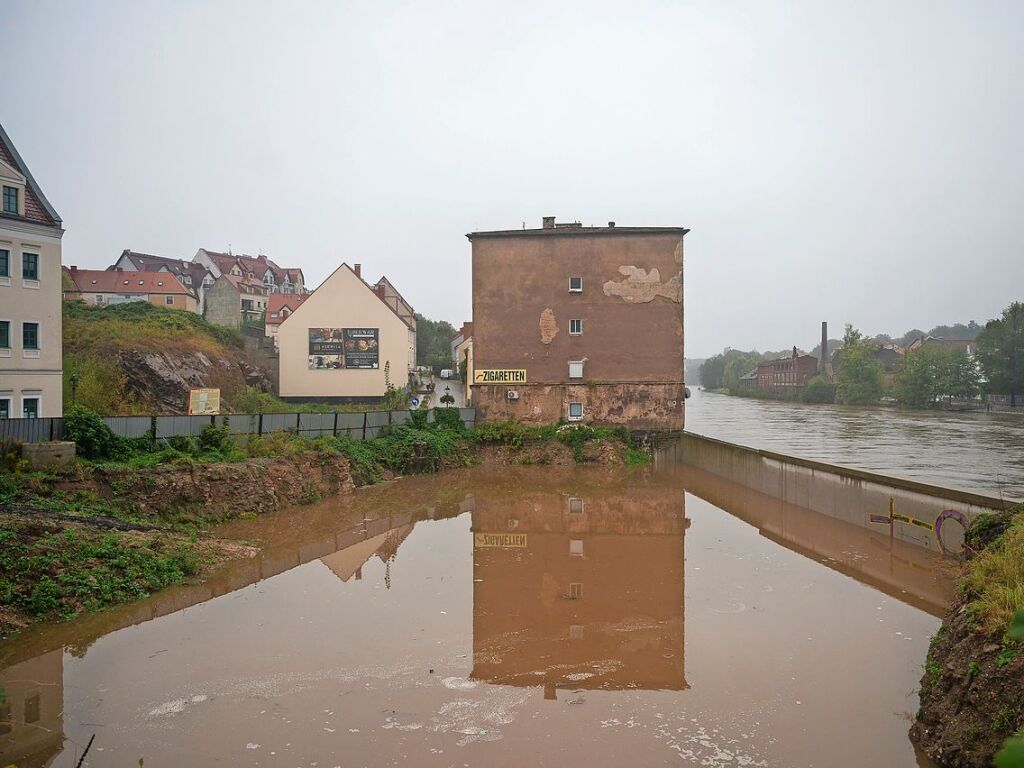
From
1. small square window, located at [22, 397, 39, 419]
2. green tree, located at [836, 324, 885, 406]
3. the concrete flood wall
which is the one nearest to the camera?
the concrete flood wall

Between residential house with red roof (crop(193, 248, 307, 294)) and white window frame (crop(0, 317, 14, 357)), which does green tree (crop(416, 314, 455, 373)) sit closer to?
residential house with red roof (crop(193, 248, 307, 294))

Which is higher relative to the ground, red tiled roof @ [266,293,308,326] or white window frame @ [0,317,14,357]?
red tiled roof @ [266,293,308,326]

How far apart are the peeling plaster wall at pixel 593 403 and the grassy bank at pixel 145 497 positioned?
129 inches

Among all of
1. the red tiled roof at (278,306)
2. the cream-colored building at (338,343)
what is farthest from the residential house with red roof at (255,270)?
the cream-colored building at (338,343)

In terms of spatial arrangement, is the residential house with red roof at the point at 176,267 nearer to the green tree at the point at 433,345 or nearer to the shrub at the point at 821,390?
the green tree at the point at 433,345

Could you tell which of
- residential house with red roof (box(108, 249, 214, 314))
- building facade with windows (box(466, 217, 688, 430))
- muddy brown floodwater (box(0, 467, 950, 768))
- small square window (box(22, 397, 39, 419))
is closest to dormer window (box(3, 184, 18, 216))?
small square window (box(22, 397, 39, 419))

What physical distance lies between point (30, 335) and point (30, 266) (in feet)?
7.45

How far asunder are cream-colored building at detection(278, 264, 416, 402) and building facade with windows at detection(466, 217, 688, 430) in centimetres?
1103

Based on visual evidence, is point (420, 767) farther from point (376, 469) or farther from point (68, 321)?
point (68, 321)

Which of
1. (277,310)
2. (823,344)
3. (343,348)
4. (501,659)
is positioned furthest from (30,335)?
(823,344)

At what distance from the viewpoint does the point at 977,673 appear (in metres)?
7.09

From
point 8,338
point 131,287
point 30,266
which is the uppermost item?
point 131,287

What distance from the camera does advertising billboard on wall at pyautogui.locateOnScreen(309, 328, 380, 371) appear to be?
139 ft

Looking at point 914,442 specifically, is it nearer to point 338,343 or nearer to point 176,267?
point 338,343
